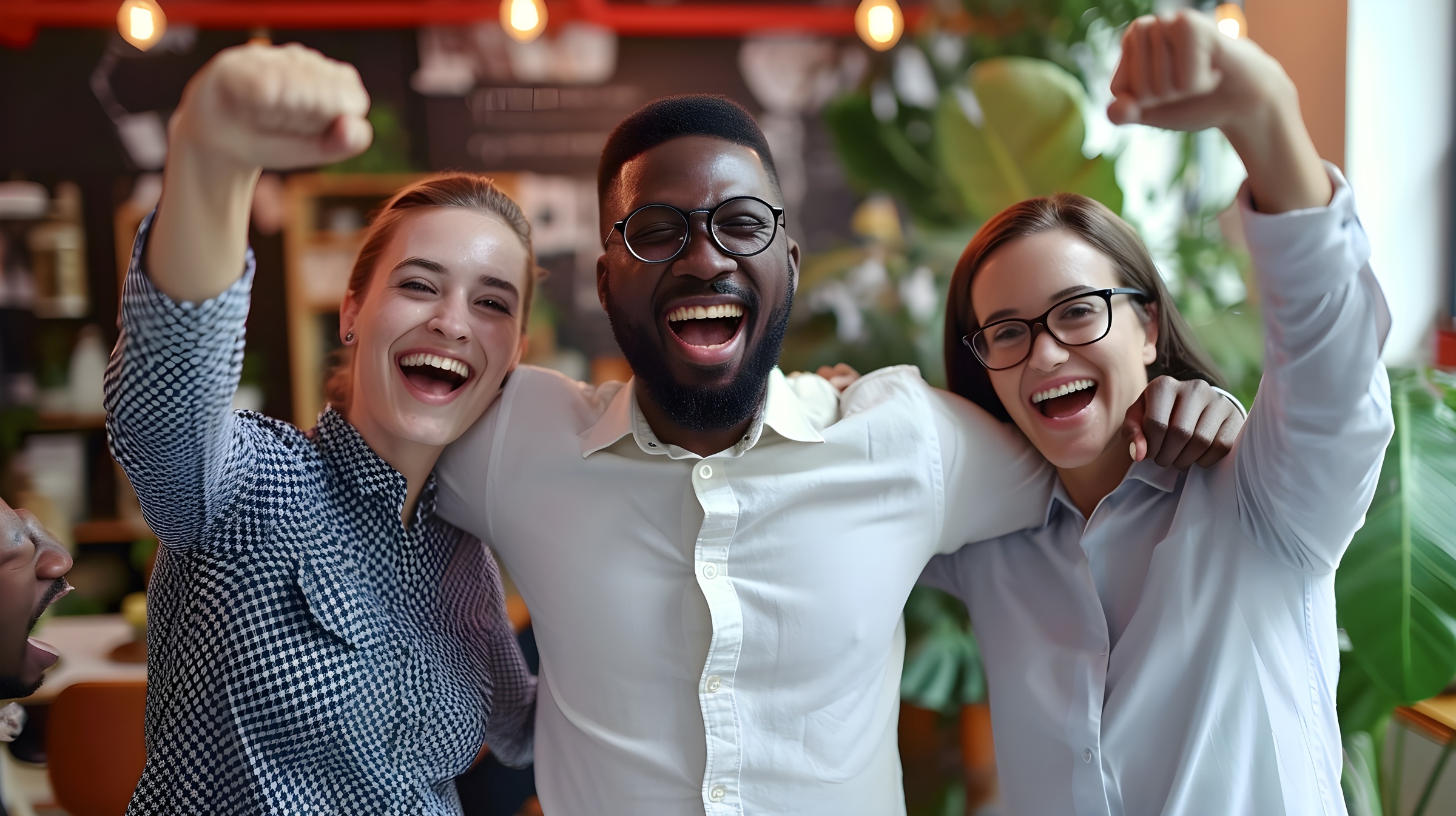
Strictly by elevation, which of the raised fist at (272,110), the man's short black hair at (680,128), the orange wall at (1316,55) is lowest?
the raised fist at (272,110)

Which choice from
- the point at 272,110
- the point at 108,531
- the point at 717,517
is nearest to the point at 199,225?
the point at 272,110

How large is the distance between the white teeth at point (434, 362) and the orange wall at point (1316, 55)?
2363 mm

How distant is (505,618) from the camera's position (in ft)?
5.27

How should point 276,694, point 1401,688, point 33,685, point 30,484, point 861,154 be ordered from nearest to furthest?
1. point 33,685
2. point 276,694
3. point 1401,688
4. point 861,154
5. point 30,484

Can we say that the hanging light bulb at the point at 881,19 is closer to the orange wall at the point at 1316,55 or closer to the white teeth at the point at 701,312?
the orange wall at the point at 1316,55

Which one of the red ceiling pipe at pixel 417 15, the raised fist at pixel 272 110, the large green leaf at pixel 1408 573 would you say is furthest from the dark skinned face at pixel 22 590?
the red ceiling pipe at pixel 417 15

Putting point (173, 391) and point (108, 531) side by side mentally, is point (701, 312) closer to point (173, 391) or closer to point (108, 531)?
point (173, 391)

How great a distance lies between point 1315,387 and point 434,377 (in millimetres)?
1147

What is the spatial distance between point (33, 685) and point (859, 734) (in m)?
1.02

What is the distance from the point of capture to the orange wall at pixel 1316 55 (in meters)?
2.52

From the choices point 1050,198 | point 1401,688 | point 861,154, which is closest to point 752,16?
point 861,154

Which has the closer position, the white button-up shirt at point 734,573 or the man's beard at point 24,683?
the man's beard at point 24,683

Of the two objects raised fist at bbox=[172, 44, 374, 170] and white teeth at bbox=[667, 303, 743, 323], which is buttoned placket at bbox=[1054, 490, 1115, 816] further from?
raised fist at bbox=[172, 44, 374, 170]

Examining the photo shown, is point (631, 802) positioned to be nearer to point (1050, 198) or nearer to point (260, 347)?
point (1050, 198)
